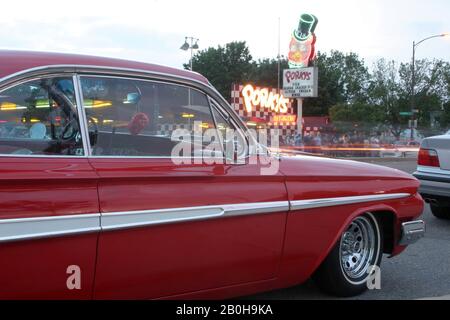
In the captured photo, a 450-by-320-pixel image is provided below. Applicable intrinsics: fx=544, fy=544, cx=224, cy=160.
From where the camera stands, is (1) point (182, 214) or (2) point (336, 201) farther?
(2) point (336, 201)

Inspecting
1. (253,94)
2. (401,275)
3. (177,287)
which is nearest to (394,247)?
(401,275)

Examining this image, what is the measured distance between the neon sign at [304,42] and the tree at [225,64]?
135 feet

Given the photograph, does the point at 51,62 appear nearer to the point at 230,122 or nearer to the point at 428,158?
the point at 230,122

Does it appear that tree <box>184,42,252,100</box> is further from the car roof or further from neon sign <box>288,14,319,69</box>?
the car roof

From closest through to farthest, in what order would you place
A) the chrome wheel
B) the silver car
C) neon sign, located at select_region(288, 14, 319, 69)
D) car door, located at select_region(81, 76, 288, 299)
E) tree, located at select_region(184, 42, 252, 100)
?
car door, located at select_region(81, 76, 288, 299) < the chrome wheel < the silver car < neon sign, located at select_region(288, 14, 319, 69) < tree, located at select_region(184, 42, 252, 100)

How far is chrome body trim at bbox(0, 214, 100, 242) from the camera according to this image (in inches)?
93.2

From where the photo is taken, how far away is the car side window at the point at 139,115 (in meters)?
2.90

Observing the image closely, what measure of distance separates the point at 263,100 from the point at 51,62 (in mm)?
24728

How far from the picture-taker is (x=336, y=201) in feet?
12.3

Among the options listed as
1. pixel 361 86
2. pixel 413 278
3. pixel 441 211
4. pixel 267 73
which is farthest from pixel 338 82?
pixel 413 278

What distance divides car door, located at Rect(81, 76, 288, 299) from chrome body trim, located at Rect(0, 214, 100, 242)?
87 millimetres

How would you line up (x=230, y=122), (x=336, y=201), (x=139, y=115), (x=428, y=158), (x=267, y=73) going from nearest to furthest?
(x=139, y=115)
(x=230, y=122)
(x=336, y=201)
(x=428, y=158)
(x=267, y=73)

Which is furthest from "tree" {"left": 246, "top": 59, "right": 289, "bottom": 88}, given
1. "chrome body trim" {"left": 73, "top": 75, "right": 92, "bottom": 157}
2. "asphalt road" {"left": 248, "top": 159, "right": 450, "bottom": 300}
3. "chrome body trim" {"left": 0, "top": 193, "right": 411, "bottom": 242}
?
"chrome body trim" {"left": 73, "top": 75, "right": 92, "bottom": 157}

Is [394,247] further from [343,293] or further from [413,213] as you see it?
[343,293]
